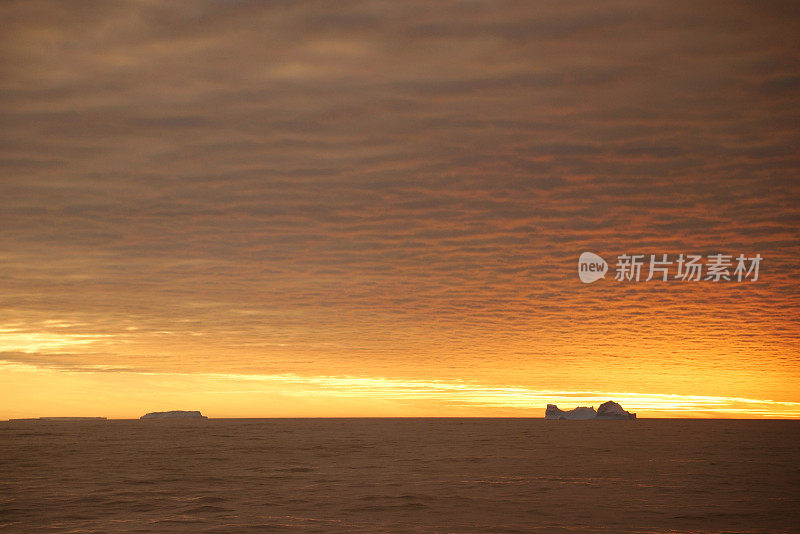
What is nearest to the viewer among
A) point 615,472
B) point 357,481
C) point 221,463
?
point 357,481

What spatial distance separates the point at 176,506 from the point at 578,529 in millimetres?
Answer: 20326

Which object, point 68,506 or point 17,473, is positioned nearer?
point 68,506

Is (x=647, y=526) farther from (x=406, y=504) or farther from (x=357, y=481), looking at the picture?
(x=357, y=481)

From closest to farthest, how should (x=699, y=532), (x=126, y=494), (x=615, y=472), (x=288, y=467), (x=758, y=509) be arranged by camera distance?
(x=699, y=532), (x=758, y=509), (x=126, y=494), (x=615, y=472), (x=288, y=467)

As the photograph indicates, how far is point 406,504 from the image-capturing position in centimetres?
3772

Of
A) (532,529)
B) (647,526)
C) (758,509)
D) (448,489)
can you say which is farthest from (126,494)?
(758,509)

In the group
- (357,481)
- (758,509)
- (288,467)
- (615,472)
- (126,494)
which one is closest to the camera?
(758,509)

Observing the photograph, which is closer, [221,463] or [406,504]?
[406,504]

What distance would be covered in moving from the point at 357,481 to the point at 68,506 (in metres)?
19.2

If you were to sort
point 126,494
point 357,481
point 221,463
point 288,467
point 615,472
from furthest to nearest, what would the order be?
1. point 221,463
2. point 288,467
3. point 615,472
4. point 357,481
5. point 126,494

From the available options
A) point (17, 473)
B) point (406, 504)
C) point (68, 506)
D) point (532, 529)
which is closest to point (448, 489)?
point (406, 504)

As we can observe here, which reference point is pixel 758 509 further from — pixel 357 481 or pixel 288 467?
pixel 288 467

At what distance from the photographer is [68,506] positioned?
37688mm

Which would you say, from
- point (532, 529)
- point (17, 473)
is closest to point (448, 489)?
point (532, 529)
